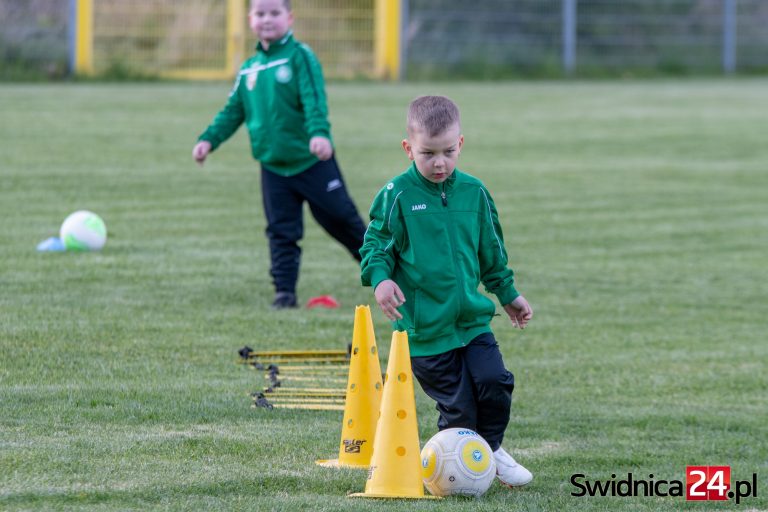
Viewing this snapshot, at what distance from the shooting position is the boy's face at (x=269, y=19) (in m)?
8.30

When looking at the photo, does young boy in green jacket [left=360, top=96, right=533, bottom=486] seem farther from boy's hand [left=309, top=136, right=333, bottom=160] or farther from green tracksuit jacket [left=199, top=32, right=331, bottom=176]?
green tracksuit jacket [left=199, top=32, right=331, bottom=176]

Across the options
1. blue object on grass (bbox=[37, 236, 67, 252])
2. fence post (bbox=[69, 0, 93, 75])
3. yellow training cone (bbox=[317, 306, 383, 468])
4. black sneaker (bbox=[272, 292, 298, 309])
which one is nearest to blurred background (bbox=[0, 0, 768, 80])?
fence post (bbox=[69, 0, 93, 75])

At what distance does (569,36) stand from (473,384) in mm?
24103

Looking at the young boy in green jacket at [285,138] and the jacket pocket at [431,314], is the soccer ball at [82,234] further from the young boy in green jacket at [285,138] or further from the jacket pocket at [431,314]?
the jacket pocket at [431,314]

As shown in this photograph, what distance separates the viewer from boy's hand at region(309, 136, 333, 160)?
319 inches

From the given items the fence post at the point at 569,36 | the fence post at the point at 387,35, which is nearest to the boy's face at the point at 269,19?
the fence post at the point at 387,35

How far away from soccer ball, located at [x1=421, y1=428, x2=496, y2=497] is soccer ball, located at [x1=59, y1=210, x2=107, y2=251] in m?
5.91

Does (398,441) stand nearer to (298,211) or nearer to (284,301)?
(284,301)

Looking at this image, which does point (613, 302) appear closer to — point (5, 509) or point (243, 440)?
point (243, 440)

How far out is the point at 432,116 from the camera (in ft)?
15.5

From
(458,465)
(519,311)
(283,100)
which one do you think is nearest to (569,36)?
(283,100)

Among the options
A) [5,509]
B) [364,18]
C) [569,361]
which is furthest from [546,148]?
[5,509]

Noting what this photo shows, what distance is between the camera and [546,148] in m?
18.2

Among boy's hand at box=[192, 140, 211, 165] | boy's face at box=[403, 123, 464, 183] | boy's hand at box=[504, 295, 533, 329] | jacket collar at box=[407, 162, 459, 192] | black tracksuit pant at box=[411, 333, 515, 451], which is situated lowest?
black tracksuit pant at box=[411, 333, 515, 451]
